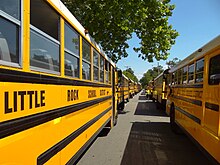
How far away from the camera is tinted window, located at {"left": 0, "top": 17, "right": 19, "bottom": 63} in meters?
1.99

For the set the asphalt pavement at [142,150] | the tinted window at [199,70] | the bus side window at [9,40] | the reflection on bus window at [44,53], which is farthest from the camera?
the asphalt pavement at [142,150]

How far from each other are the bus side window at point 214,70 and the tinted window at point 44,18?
236 centimetres

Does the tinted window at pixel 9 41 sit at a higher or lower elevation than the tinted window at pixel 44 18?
lower

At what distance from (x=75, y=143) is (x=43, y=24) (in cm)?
181

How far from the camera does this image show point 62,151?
313 centimetres

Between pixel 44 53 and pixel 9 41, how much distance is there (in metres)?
0.70

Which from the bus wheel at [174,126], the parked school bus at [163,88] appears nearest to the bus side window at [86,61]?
the bus wheel at [174,126]

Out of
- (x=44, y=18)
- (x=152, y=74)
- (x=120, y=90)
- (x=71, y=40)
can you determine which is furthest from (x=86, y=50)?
(x=152, y=74)

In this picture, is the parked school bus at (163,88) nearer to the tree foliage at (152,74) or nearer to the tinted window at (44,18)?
the tinted window at (44,18)

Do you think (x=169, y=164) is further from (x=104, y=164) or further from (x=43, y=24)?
(x=43, y=24)

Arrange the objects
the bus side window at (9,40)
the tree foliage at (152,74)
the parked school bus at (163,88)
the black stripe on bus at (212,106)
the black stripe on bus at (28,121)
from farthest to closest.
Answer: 1. the tree foliage at (152,74)
2. the parked school bus at (163,88)
3. the black stripe on bus at (212,106)
4. the bus side window at (9,40)
5. the black stripe on bus at (28,121)

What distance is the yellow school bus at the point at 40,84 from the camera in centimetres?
197

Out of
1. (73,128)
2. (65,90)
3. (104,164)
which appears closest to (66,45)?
(65,90)

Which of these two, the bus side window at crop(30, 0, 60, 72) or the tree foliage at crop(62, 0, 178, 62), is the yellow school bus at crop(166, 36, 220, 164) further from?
the tree foliage at crop(62, 0, 178, 62)
